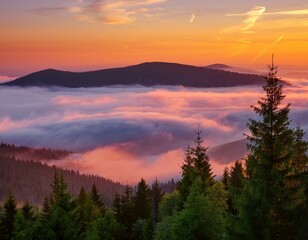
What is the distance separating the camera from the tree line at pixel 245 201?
24672 millimetres

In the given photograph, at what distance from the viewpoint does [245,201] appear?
81.9 ft

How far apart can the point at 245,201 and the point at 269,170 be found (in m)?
2.09

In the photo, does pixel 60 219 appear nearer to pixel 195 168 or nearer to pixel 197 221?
pixel 195 168

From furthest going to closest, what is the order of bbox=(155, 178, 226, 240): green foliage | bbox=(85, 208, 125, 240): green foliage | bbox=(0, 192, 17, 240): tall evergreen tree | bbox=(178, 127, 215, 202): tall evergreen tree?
bbox=(0, 192, 17, 240): tall evergreen tree
bbox=(85, 208, 125, 240): green foliage
bbox=(178, 127, 215, 202): tall evergreen tree
bbox=(155, 178, 226, 240): green foliage

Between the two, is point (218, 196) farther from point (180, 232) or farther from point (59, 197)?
point (59, 197)

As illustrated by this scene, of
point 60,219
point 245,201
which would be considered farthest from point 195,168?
point 245,201

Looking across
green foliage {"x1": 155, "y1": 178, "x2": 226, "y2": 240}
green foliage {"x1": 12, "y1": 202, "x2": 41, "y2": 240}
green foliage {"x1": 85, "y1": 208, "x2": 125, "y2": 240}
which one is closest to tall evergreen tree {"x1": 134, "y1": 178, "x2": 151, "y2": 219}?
green foliage {"x1": 85, "y1": 208, "x2": 125, "y2": 240}

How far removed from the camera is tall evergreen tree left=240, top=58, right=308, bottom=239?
24.5 m

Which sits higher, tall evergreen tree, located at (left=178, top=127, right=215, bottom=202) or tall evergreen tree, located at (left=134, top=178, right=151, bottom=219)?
tall evergreen tree, located at (left=178, top=127, right=215, bottom=202)

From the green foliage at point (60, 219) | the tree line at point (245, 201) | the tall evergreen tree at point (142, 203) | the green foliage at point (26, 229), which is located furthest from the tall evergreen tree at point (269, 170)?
the tall evergreen tree at point (142, 203)

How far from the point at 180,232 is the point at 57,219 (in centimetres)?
1463

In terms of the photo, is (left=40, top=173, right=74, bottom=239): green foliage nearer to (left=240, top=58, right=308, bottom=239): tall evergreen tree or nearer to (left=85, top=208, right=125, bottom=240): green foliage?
(left=85, top=208, right=125, bottom=240): green foliage

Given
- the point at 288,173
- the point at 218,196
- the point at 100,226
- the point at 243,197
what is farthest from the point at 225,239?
the point at 100,226

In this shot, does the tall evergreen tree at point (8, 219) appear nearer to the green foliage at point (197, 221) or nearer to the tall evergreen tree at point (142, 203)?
the tall evergreen tree at point (142, 203)
